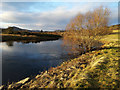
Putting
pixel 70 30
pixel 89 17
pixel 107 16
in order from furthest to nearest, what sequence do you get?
pixel 70 30, pixel 89 17, pixel 107 16

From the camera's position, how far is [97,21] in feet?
48.3

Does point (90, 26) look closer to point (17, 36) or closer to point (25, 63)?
point (25, 63)

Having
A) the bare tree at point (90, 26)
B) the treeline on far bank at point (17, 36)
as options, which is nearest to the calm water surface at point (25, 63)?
the bare tree at point (90, 26)

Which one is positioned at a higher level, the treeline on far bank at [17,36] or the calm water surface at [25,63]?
the treeline on far bank at [17,36]

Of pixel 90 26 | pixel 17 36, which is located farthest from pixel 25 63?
pixel 17 36

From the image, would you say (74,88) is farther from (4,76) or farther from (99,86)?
(4,76)

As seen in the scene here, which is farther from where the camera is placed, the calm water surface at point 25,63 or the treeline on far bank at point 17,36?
the treeline on far bank at point 17,36

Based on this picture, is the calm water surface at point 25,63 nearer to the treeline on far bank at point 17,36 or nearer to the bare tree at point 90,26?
the bare tree at point 90,26

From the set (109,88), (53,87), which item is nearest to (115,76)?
(109,88)

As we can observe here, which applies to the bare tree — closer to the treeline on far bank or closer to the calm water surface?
the calm water surface

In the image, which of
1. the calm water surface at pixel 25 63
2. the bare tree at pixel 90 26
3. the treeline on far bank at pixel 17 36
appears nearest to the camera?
the calm water surface at pixel 25 63

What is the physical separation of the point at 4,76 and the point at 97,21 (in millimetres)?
16706

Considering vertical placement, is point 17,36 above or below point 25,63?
above

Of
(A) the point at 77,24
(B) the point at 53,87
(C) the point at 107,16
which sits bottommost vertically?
(B) the point at 53,87
